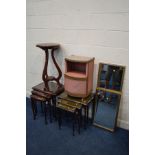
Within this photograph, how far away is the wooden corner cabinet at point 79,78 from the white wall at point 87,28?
199 mm

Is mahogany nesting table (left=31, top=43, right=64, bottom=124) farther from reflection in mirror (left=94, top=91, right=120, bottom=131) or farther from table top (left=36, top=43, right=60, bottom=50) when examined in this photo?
reflection in mirror (left=94, top=91, right=120, bottom=131)

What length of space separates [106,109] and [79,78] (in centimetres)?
66

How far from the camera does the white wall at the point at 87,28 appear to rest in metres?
1.85

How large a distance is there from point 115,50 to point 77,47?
0.57 metres

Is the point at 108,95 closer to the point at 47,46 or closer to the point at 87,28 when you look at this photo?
the point at 87,28

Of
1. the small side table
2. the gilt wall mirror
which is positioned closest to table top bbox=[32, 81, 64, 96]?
the small side table

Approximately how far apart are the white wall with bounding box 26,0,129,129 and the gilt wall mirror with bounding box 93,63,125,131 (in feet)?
0.29

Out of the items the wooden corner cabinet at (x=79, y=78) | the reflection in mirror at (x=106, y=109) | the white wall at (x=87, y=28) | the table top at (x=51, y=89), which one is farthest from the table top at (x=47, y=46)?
the reflection in mirror at (x=106, y=109)

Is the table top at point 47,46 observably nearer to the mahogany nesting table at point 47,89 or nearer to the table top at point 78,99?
the mahogany nesting table at point 47,89

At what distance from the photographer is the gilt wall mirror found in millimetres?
2014
